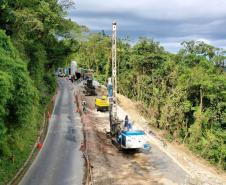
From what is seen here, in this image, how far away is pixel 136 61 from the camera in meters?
59.4

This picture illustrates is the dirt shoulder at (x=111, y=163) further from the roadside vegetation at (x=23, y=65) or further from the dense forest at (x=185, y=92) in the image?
the dense forest at (x=185, y=92)

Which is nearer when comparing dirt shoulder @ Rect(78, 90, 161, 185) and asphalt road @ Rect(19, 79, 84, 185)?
asphalt road @ Rect(19, 79, 84, 185)

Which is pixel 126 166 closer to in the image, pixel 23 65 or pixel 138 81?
pixel 23 65

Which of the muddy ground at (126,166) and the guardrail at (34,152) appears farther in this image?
the muddy ground at (126,166)

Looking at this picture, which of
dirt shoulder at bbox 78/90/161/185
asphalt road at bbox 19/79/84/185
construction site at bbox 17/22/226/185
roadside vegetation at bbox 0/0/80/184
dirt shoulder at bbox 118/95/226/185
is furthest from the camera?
dirt shoulder at bbox 118/95/226/185

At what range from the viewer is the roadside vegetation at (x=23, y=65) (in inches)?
770

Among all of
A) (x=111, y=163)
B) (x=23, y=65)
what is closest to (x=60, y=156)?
(x=111, y=163)

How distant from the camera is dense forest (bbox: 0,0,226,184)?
22516 mm

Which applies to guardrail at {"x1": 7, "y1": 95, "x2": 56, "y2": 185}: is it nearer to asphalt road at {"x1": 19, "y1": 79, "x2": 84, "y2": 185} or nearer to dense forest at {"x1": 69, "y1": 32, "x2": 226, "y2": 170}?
asphalt road at {"x1": 19, "y1": 79, "x2": 84, "y2": 185}

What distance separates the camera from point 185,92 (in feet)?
155

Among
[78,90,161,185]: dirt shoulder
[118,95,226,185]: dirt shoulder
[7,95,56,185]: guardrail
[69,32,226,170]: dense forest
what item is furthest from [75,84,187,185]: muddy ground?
[69,32,226,170]: dense forest

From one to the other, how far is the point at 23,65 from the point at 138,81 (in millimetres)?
38885

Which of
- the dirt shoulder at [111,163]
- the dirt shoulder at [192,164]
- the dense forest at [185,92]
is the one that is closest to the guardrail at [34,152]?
the dirt shoulder at [111,163]

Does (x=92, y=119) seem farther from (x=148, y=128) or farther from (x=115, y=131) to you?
(x=115, y=131)
